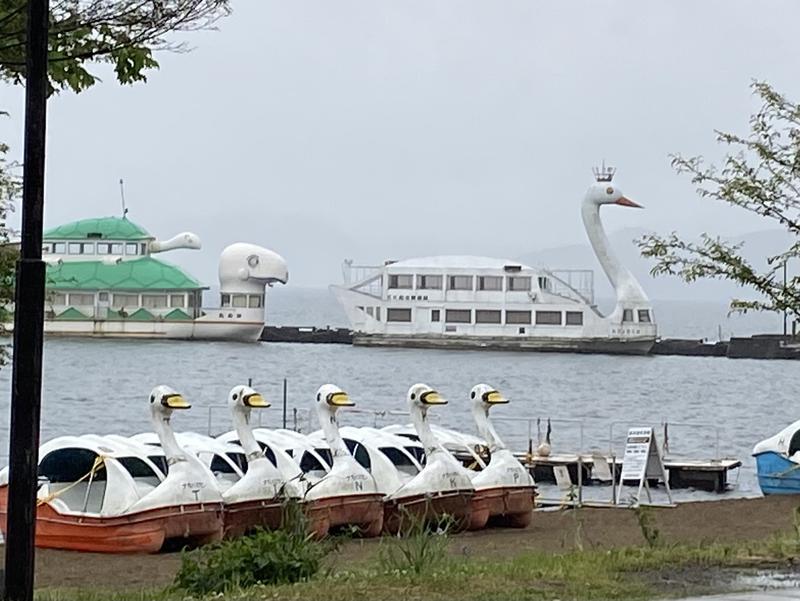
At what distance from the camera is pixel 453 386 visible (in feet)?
262

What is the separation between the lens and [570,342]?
351 ft

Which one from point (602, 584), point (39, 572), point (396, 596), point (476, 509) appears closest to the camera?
point (396, 596)

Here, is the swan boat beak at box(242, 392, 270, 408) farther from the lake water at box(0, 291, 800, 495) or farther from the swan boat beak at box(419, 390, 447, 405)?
the lake water at box(0, 291, 800, 495)

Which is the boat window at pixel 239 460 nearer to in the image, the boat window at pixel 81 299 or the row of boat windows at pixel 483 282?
the row of boat windows at pixel 483 282

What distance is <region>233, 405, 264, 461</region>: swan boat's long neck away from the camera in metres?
23.8

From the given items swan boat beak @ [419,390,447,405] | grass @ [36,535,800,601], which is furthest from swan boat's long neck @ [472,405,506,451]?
grass @ [36,535,800,601]

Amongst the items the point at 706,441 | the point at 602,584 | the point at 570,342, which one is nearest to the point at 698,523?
the point at 602,584

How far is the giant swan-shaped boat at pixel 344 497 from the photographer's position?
23.7 metres

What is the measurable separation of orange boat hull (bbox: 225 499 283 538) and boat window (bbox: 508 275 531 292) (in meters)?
83.3

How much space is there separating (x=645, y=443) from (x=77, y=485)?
10.7 metres

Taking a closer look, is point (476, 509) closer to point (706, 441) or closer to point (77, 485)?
point (77, 485)

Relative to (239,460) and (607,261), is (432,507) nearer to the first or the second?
(239,460)

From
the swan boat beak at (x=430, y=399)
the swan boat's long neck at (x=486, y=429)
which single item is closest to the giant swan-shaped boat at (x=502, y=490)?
the swan boat's long neck at (x=486, y=429)

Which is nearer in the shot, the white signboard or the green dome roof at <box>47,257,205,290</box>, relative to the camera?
the white signboard
